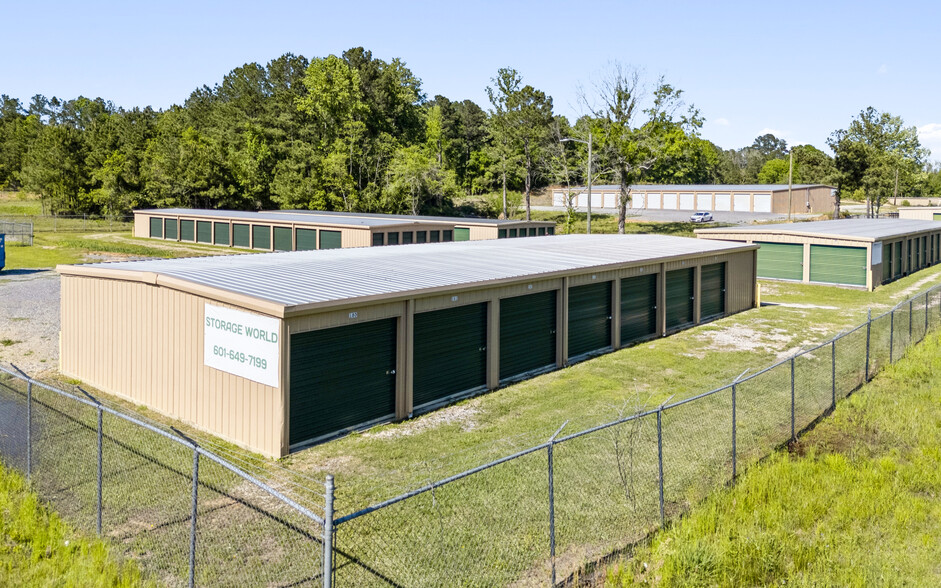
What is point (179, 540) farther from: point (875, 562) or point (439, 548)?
point (875, 562)

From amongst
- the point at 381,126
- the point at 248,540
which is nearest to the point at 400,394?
the point at 248,540

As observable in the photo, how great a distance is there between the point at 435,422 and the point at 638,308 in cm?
1148

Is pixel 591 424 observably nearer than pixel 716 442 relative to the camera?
No

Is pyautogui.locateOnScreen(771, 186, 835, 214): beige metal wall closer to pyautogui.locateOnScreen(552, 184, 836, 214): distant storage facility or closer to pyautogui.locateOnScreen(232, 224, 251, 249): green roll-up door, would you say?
pyautogui.locateOnScreen(552, 184, 836, 214): distant storage facility

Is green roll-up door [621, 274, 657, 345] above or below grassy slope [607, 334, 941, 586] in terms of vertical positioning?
above

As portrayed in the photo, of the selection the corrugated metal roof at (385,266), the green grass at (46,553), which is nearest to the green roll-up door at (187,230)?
the corrugated metal roof at (385,266)

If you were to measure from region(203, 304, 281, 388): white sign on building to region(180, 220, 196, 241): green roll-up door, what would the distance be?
49.3 metres

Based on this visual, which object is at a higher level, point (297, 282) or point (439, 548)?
point (297, 282)

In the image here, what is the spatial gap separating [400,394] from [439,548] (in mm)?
6668

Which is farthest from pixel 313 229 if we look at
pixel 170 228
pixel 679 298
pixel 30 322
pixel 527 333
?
pixel 527 333

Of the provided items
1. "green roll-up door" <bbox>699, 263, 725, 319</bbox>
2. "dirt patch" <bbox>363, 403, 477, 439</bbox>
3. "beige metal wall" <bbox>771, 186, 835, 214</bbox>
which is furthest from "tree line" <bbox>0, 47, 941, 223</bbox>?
"dirt patch" <bbox>363, 403, 477, 439</bbox>

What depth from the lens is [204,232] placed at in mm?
59406

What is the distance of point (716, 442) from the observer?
13.7 metres

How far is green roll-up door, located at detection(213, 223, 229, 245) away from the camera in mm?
57319
